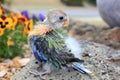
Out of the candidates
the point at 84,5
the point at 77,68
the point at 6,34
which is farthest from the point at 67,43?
the point at 84,5

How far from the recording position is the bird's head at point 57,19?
378 cm

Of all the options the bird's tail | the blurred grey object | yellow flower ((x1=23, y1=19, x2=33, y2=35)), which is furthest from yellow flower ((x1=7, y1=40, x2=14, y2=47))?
the bird's tail

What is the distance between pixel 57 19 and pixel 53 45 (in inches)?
8.8

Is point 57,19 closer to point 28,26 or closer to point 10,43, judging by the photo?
point 10,43

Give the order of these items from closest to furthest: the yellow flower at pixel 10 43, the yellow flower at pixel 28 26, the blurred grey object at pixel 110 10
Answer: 1. the yellow flower at pixel 10 43
2. the yellow flower at pixel 28 26
3. the blurred grey object at pixel 110 10

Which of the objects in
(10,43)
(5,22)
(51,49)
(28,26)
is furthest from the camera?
(28,26)

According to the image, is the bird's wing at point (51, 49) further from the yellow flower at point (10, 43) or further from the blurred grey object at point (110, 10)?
the blurred grey object at point (110, 10)

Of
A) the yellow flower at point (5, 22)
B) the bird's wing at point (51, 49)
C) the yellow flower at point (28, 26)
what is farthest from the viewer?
the yellow flower at point (28, 26)

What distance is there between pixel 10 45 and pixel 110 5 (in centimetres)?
152

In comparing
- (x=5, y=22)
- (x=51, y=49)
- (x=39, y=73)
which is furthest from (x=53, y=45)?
(x=5, y=22)

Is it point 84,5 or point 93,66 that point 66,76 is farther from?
point 84,5

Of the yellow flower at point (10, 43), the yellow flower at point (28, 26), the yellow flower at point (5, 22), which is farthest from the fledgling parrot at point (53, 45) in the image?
the yellow flower at point (28, 26)

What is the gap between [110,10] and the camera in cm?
654

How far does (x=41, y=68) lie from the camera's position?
402cm
